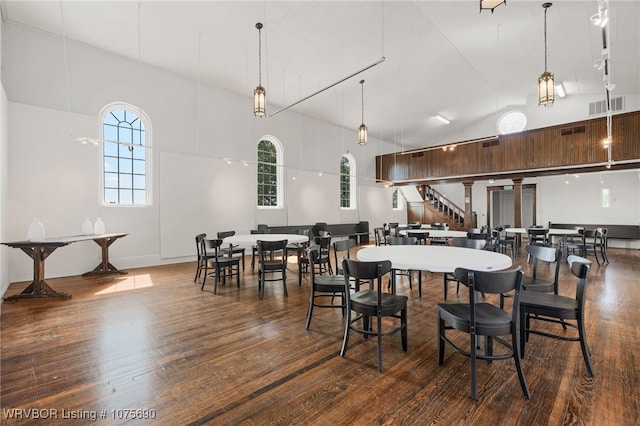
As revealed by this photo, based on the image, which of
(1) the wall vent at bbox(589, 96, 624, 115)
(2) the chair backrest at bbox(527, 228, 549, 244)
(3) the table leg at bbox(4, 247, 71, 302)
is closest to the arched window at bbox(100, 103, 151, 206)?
(3) the table leg at bbox(4, 247, 71, 302)

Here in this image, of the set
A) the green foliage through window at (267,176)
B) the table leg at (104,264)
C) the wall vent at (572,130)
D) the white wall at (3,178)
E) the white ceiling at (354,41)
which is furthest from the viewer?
the green foliage through window at (267,176)

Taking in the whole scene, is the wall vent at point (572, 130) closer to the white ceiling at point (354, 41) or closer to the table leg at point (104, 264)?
the white ceiling at point (354, 41)

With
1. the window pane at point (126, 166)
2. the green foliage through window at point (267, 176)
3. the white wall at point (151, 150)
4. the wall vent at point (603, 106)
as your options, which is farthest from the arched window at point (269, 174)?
the wall vent at point (603, 106)

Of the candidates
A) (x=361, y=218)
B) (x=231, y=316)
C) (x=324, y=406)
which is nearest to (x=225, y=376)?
(x=324, y=406)

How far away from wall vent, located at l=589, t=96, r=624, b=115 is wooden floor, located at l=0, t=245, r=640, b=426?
352 inches

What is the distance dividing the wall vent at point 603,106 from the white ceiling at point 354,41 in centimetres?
47

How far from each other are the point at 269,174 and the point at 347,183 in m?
3.95

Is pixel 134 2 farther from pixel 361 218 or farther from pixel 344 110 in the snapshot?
pixel 361 218

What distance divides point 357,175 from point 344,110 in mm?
2932

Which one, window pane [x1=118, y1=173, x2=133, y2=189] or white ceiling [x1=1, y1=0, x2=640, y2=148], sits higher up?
white ceiling [x1=1, y1=0, x2=640, y2=148]

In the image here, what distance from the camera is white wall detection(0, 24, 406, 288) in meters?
5.27

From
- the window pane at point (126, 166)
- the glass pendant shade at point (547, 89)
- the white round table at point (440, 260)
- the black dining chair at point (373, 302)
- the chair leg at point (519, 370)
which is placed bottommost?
the chair leg at point (519, 370)

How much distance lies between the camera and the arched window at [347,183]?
1180 cm

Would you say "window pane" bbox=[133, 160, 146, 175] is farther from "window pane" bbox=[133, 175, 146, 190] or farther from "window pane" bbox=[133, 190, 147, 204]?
"window pane" bbox=[133, 190, 147, 204]
